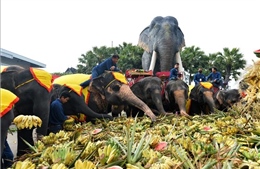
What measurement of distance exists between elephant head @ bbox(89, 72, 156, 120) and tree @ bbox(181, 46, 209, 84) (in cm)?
3079

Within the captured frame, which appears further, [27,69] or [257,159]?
[27,69]

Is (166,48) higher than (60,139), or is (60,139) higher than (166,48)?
(166,48)

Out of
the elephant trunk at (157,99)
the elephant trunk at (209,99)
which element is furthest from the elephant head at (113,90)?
the elephant trunk at (209,99)

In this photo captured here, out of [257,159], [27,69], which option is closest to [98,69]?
[27,69]

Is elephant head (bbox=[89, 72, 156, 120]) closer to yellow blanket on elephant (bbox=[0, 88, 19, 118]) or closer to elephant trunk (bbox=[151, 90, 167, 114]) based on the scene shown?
elephant trunk (bbox=[151, 90, 167, 114])

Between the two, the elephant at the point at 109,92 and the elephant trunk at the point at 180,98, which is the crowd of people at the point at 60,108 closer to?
the elephant at the point at 109,92

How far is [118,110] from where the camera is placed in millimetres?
7598

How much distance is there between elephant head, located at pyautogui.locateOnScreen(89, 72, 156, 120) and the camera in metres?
6.82

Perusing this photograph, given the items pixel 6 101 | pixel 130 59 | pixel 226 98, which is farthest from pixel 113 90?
pixel 130 59

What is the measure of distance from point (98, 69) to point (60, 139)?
4396 mm

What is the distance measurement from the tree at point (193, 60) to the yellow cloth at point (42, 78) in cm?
3272

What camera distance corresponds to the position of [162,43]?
1298 centimetres

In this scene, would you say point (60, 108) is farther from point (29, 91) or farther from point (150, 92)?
point (150, 92)

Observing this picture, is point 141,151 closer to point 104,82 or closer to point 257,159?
point 257,159
